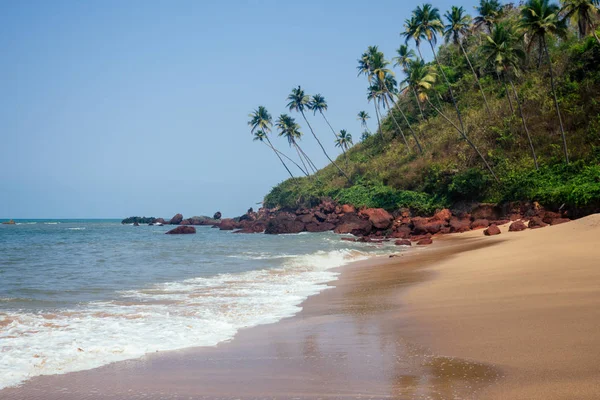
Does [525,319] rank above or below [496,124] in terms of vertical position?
below

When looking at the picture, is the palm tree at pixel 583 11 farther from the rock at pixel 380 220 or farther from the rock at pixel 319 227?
the rock at pixel 319 227

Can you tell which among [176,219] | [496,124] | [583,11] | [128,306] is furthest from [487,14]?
[176,219]

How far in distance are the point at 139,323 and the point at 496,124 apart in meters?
37.8

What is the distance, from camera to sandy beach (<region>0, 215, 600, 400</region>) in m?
3.67

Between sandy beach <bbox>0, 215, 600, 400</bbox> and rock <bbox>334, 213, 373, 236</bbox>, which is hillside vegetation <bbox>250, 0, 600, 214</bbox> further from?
sandy beach <bbox>0, 215, 600, 400</bbox>

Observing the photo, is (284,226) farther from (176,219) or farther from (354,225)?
(176,219)

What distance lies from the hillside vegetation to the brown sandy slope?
49.0 ft

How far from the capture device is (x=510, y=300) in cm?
680

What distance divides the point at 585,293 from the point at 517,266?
3.97m

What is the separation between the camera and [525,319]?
548cm

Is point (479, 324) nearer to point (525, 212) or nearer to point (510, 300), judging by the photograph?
point (510, 300)

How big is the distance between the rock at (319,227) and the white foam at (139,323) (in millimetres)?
32389

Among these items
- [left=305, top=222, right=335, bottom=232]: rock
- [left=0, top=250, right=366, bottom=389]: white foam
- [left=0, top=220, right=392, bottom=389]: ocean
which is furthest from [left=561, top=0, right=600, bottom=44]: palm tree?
[left=305, top=222, right=335, bottom=232]: rock

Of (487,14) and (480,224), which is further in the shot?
(487,14)
